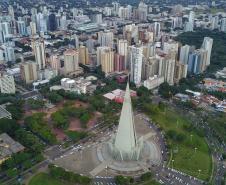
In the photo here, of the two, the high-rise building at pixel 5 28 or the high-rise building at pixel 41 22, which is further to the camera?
the high-rise building at pixel 41 22

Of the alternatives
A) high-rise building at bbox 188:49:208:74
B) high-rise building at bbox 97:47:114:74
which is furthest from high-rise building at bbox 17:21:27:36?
high-rise building at bbox 188:49:208:74

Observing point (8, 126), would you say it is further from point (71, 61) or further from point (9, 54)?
point (9, 54)

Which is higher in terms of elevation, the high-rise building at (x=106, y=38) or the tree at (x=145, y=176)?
the high-rise building at (x=106, y=38)

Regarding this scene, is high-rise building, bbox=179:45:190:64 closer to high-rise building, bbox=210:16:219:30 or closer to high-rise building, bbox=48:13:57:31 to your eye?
high-rise building, bbox=210:16:219:30

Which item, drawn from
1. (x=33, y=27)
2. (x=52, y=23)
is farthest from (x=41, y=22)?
(x=33, y=27)

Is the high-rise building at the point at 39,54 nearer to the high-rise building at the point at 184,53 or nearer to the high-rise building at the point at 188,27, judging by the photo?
the high-rise building at the point at 184,53

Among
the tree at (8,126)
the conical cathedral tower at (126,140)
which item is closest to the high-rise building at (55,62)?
the tree at (8,126)
